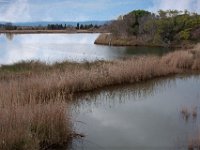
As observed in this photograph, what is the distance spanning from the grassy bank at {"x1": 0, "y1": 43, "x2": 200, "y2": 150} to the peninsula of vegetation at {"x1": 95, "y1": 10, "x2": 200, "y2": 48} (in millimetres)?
17041

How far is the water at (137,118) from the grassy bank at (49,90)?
48cm

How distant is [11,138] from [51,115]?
3.65ft

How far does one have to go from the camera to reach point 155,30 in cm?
3778

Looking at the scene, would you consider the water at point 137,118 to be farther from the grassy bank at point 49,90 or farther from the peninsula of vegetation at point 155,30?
the peninsula of vegetation at point 155,30

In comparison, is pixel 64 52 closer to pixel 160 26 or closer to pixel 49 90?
pixel 160 26

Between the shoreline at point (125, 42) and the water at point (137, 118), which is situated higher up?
the shoreline at point (125, 42)

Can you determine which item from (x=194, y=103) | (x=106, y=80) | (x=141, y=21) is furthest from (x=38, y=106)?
(x=141, y=21)

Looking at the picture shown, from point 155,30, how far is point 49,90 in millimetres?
28598

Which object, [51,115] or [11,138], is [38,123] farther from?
[11,138]

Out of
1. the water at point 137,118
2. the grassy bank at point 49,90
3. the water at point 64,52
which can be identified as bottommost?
the water at point 137,118

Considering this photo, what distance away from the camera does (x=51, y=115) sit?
6.73 meters

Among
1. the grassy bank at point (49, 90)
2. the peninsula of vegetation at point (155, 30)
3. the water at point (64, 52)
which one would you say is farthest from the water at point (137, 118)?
the peninsula of vegetation at point (155, 30)

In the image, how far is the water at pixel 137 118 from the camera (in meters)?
7.16

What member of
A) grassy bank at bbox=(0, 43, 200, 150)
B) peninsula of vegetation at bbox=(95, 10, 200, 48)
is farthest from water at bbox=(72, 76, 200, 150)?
peninsula of vegetation at bbox=(95, 10, 200, 48)
